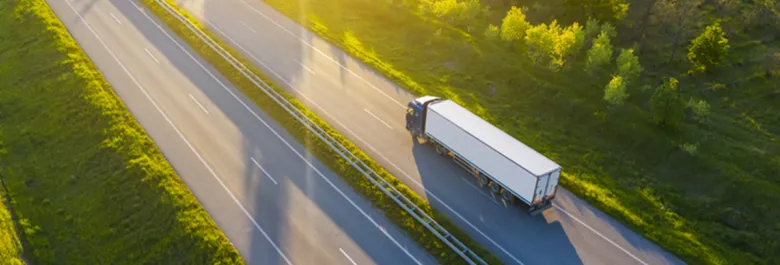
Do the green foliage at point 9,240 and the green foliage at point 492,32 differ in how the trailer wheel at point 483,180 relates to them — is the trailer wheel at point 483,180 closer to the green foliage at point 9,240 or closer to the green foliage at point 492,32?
the green foliage at point 492,32

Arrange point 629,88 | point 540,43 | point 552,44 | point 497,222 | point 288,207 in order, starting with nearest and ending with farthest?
point 497,222
point 288,207
point 629,88
point 552,44
point 540,43

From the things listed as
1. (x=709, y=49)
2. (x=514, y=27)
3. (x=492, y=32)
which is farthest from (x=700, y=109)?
(x=492, y=32)

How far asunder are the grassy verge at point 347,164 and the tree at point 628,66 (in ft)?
71.3

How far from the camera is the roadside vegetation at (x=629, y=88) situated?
33.7 metres

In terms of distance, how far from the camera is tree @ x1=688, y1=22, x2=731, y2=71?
4478 centimetres

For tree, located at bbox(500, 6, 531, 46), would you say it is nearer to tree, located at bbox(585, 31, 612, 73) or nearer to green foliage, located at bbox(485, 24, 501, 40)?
green foliage, located at bbox(485, 24, 501, 40)

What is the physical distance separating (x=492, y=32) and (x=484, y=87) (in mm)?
8333

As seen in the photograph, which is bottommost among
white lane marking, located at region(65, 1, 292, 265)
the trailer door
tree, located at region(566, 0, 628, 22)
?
white lane marking, located at region(65, 1, 292, 265)

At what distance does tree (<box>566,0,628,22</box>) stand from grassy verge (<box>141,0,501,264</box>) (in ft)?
90.7

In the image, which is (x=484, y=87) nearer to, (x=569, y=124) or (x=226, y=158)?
(x=569, y=124)

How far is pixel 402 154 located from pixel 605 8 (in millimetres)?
25879

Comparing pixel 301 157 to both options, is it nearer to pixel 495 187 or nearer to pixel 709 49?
pixel 495 187

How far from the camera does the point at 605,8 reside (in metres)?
50.4

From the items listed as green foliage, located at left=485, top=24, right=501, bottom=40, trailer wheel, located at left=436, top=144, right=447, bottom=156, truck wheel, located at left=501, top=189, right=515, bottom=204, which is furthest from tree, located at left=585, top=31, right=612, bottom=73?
truck wheel, located at left=501, top=189, right=515, bottom=204
